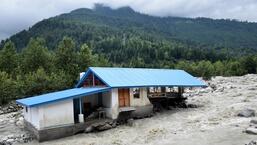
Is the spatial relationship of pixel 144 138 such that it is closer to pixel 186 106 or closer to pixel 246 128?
pixel 246 128

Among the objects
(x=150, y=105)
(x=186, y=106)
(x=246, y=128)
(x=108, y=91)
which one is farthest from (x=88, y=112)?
(x=246, y=128)

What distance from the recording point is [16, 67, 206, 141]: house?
27266 mm

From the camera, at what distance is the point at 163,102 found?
124ft

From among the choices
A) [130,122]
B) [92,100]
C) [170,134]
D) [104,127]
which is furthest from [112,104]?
[170,134]

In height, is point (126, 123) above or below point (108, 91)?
below

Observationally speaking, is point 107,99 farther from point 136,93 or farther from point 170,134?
point 170,134

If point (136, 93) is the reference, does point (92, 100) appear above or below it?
below

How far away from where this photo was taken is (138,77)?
34.1 m

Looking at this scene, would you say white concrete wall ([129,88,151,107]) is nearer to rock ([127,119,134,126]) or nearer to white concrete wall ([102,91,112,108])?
rock ([127,119,134,126])

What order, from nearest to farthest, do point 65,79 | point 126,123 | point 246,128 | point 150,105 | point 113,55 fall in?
1. point 246,128
2. point 126,123
3. point 150,105
4. point 65,79
5. point 113,55

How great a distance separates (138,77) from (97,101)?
4.77m

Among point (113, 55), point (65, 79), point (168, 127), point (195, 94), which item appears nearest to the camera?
point (168, 127)

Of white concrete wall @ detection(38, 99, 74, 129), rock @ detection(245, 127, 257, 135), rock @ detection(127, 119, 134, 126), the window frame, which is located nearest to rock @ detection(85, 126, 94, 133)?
white concrete wall @ detection(38, 99, 74, 129)

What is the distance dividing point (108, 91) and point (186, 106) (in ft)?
38.7
